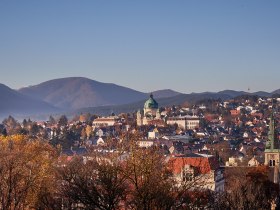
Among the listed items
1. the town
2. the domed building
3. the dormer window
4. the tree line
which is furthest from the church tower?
the domed building

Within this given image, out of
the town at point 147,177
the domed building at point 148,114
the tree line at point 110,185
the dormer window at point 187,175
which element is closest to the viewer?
the tree line at point 110,185

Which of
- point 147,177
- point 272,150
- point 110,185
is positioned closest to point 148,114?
point 272,150

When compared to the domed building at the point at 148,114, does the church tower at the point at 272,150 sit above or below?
below

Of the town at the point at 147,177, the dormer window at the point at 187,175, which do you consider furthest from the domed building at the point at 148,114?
the dormer window at the point at 187,175

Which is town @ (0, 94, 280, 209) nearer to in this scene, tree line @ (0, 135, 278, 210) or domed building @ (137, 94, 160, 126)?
tree line @ (0, 135, 278, 210)

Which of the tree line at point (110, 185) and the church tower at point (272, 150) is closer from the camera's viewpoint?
the tree line at point (110, 185)

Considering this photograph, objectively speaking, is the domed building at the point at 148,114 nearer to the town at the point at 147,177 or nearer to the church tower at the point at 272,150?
the town at the point at 147,177

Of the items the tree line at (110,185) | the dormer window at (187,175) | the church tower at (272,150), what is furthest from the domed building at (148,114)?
the dormer window at (187,175)

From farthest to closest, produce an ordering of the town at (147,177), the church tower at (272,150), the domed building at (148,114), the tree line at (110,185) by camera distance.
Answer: the domed building at (148,114) < the church tower at (272,150) < the town at (147,177) < the tree line at (110,185)

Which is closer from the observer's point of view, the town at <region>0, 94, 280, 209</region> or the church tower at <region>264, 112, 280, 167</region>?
the town at <region>0, 94, 280, 209</region>

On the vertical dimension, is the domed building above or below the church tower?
above

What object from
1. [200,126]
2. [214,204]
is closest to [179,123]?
[200,126]

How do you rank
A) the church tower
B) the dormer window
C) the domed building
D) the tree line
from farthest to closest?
the domed building < the church tower < the dormer window < the tree line

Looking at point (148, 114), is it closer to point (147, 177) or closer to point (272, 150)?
point (272, 150)
